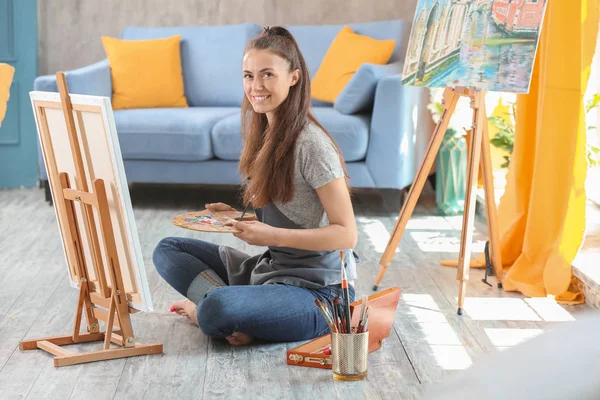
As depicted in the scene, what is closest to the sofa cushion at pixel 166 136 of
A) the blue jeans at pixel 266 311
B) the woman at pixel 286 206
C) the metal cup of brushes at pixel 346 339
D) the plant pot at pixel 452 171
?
the plant pot at pixel 452 171

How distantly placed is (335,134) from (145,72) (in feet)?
4.15

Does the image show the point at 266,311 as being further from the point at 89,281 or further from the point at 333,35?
the point at 333,35

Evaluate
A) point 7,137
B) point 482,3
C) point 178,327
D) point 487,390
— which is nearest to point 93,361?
point 178,327

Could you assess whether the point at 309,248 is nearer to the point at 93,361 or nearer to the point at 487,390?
the point at 93,361

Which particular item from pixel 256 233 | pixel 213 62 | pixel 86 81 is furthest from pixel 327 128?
pixel 256 233

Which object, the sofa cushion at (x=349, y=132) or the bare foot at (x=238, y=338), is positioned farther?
the sofa cushion at (x=349, y=132)

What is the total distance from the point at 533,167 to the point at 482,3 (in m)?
0.68

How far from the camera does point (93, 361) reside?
2404 mm

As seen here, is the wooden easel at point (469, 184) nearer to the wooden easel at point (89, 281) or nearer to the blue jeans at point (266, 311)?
the blue jeans at point (266, 311)

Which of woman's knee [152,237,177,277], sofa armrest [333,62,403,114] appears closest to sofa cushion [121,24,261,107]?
sofa armrest [333,62,403,114]

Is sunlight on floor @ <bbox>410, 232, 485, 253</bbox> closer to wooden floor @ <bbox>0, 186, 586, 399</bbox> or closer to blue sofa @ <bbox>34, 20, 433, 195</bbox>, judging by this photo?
wooden floor @ <bbox>0, 186, 586, 399</bbox>

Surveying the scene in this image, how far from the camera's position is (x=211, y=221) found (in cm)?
231

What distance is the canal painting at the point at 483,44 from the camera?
2.86 meters

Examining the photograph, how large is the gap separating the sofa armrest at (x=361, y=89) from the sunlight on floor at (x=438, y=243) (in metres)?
0.76
